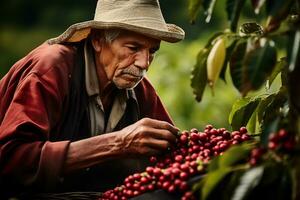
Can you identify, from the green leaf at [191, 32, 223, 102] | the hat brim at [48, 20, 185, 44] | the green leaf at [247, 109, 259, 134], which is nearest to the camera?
the green leaf at [191, 32, 223, 102]

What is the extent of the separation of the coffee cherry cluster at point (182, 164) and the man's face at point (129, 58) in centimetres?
87

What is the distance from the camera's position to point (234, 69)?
3602mm

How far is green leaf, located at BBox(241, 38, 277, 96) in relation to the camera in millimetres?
3439

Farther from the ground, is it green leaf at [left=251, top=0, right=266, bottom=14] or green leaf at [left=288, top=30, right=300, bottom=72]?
green leaf at [left=251, top=0, right=266, bottom=14]

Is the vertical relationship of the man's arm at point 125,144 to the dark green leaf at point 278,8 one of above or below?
below

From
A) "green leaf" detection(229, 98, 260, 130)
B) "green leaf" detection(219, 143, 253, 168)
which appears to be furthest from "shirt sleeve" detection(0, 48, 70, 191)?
"green leaf" detection(219, 143, 253, 168)

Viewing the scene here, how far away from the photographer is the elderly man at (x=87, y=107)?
455cm

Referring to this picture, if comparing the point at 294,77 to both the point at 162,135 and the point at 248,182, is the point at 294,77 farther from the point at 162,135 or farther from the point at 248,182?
the point at 162,135

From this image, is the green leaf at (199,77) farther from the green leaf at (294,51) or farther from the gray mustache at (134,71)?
the gray mustache at (134,71)

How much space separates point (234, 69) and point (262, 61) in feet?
0.59

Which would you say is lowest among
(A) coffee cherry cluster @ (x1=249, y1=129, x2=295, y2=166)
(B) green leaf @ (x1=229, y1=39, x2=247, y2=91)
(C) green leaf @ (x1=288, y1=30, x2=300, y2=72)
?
(A) coffee cherry cluster @ (x1=249, y1=129, x2=295, y2=166)

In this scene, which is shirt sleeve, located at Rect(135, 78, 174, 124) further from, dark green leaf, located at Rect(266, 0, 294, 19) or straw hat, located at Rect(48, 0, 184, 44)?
dark green leaf, located at Rect(266, 0, 294, 19)

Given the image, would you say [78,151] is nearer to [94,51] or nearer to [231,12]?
[94,51]

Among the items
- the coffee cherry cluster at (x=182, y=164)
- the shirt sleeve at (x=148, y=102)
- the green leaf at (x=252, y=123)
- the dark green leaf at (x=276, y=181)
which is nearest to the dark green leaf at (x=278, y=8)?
the dark green leaf at (x=276, y=181)
